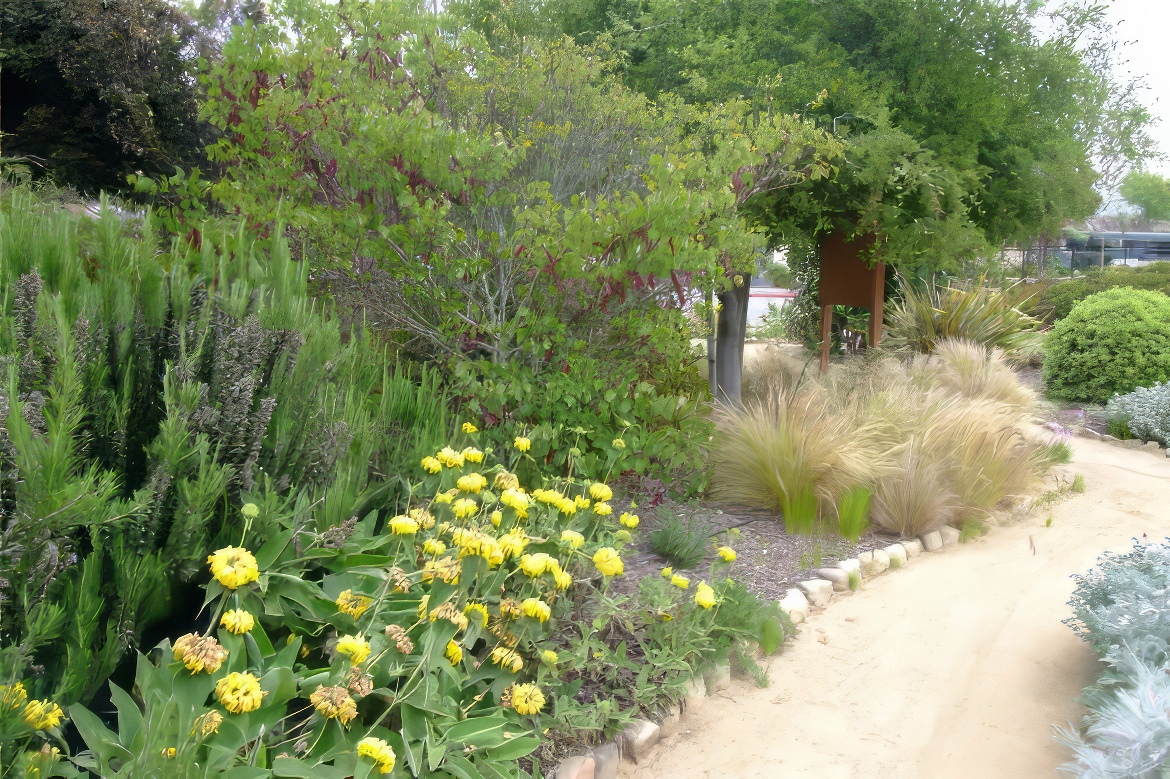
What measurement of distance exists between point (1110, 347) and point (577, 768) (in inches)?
388

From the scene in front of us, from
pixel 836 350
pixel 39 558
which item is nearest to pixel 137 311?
pixel 39 558

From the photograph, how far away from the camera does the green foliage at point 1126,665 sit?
86.0 inches

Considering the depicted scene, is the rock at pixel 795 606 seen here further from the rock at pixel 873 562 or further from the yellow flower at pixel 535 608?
the yellow flower at pixel 535 608

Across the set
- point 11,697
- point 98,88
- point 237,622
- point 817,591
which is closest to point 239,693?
point 237,622

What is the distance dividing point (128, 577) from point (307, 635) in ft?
1.59

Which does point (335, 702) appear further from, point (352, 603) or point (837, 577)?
point (837, 577)

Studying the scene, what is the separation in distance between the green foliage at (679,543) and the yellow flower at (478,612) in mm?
1761

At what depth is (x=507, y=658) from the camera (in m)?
2.21

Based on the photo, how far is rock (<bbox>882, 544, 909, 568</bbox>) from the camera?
452 centimetres

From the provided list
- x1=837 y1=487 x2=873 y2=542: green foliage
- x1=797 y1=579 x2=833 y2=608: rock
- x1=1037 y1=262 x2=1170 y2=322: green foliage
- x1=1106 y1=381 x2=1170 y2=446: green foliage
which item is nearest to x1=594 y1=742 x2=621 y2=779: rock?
x1=797 y1=579 x2=833 y2=608: rock

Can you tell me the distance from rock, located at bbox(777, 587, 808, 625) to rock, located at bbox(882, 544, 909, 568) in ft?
3.15

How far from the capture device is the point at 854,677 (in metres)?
3.26

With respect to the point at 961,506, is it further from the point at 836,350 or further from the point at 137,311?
the point at 836,350

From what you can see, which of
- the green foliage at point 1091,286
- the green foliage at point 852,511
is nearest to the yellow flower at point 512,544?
the green foliage at point 852,511
